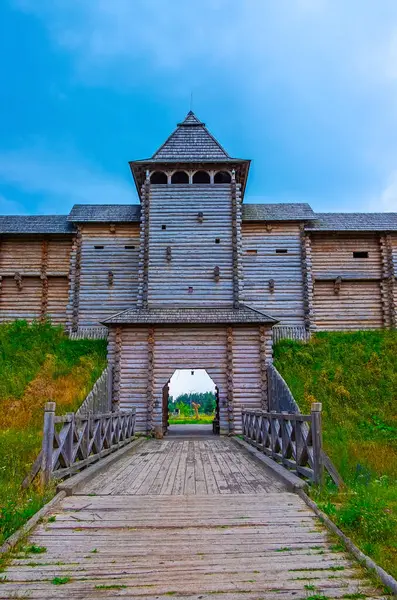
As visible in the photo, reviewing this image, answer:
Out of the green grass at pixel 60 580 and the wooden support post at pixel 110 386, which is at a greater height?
the wooden support post at pixel 110 386

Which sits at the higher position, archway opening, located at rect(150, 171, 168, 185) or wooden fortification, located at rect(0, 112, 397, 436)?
archway opening, located at rect(150, 171, 168, 185)

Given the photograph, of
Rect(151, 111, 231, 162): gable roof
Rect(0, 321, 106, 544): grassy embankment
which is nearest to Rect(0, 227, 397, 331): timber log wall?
Rect(0, 321, 106, 544): grassy embankment

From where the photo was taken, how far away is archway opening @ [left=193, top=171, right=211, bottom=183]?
A: 73.2ft

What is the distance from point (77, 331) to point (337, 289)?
48.8 ft

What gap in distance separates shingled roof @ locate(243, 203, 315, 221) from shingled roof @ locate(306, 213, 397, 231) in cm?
77

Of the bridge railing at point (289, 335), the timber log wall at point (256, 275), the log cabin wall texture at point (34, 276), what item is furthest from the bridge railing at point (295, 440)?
the log cabin wall texture at point (34, 276)

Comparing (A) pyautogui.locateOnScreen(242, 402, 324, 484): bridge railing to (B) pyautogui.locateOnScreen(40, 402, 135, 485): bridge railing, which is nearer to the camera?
(B) pyautogui.locateOnScreen(40, 402, 135, 485): bridge railing

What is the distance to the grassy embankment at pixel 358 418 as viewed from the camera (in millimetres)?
4898

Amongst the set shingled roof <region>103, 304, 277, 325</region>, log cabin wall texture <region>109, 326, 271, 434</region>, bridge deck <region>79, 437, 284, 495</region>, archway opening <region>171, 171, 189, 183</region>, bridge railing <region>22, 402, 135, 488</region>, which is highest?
archway opening <region>171, 171, 189, 183</region>

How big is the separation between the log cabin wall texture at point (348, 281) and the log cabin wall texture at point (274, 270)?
4.51 ft

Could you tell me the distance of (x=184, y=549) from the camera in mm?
4371

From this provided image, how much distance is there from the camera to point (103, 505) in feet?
19.4

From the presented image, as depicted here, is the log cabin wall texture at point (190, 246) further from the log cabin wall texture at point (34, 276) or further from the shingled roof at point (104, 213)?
the log cabin wall texture at point (34, 276)

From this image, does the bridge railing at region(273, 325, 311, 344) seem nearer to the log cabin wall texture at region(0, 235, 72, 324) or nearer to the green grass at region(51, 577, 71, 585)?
the log cabin wall texture at region(0, 235, 72, 324)
